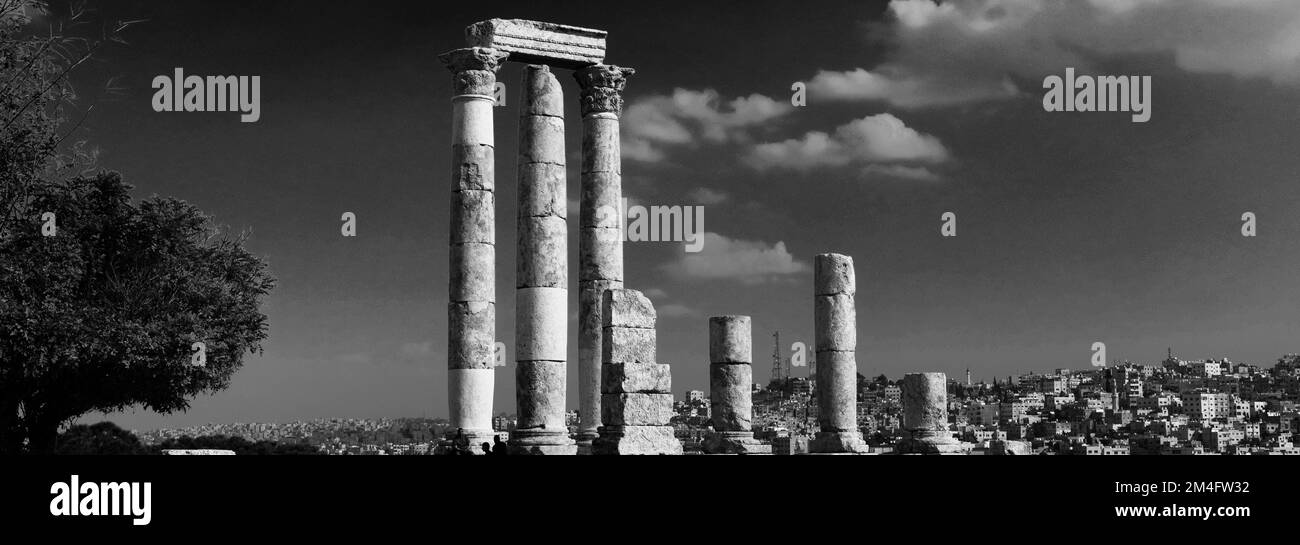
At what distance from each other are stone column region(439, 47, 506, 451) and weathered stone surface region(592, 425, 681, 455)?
6.09 m

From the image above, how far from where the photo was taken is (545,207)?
1431 inches

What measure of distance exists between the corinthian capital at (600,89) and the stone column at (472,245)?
2.80m

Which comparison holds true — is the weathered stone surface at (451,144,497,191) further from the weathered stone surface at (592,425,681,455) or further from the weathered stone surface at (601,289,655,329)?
the weathered stone surface at (592,425,681,455)

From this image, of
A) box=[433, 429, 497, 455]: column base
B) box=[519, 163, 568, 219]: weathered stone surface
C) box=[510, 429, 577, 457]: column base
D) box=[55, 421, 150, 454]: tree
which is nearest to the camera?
box=[433, 429, 497, 455]: column base

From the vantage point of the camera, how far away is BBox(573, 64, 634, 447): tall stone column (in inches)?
1462

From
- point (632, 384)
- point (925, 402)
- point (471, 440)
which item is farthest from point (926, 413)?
point (471, 440)

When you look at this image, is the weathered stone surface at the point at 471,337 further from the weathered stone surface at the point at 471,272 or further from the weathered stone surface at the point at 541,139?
the weathered stone surface at the point at 541,139

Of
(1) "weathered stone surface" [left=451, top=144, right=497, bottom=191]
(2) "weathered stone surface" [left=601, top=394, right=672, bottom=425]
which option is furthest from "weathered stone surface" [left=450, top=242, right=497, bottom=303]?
(2) "weathered stone surface" [left=601, top=394, right=672, bottom=425]

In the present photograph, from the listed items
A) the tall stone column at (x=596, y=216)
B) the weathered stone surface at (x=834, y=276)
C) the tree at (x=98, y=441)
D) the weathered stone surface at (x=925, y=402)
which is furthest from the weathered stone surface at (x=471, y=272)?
the tree at (x=98, y=441)

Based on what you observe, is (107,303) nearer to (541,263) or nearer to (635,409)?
(541,263)

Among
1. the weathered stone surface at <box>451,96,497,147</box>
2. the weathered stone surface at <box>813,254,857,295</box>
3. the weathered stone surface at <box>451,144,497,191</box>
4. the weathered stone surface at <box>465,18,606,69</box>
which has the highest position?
the weathered stone surface at <box>465,18,606,69</box>

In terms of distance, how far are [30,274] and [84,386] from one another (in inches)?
180

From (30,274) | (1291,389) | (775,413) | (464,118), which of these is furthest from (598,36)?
(1291,389)
